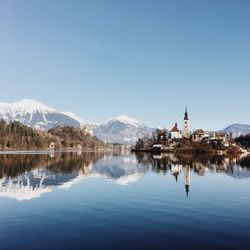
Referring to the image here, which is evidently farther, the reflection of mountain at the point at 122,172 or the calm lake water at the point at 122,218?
the reflection of mountain at the point at 122,172

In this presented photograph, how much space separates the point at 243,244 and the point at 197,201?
61.8 feet

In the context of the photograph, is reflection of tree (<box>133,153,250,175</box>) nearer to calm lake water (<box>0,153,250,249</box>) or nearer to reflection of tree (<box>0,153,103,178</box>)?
reflection of tree (<box>0,153,103,178</box>)

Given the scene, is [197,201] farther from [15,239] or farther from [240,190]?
[15,239]

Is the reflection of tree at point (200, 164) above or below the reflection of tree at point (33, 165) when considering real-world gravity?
below

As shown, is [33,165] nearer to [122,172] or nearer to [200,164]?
[122,172]

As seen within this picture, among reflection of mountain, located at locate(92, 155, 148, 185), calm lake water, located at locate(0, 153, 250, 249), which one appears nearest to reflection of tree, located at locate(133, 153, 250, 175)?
reflection of mountain, located at locate(92, 155, 148, 185)

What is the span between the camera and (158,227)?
95.9ft

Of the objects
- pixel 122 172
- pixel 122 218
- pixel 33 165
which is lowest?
pixel 122 218

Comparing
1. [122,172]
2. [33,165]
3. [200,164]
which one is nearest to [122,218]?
[122,172]

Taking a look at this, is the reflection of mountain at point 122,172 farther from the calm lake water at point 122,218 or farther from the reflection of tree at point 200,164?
the calm lake water at point 122,218

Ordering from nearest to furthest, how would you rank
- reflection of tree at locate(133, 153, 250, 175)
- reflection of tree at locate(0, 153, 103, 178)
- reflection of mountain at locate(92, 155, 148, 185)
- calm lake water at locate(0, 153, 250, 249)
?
calm lake water at locate(0, 153, 250, 249), reflection of mountain at locate(92, 155, 148, 185), reflection of tree at locate(0, 153, 103, 178), reflection of tree at locate(133, 153, 250, 175)

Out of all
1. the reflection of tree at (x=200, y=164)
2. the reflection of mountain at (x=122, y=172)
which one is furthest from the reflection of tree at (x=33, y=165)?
the reflection of tree at (x=200, y=164)

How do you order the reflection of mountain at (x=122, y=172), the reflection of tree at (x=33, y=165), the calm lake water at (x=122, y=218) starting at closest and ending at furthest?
the calm lake water at (x=122, y=218)
the reflection of mountain at (x=122, y=172)
the reflection of tree at (x=33, y=165)

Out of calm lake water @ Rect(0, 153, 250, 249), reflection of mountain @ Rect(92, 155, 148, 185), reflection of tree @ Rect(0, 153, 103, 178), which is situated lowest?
calm lake water @ Rect(0, 153, 250, 249)
